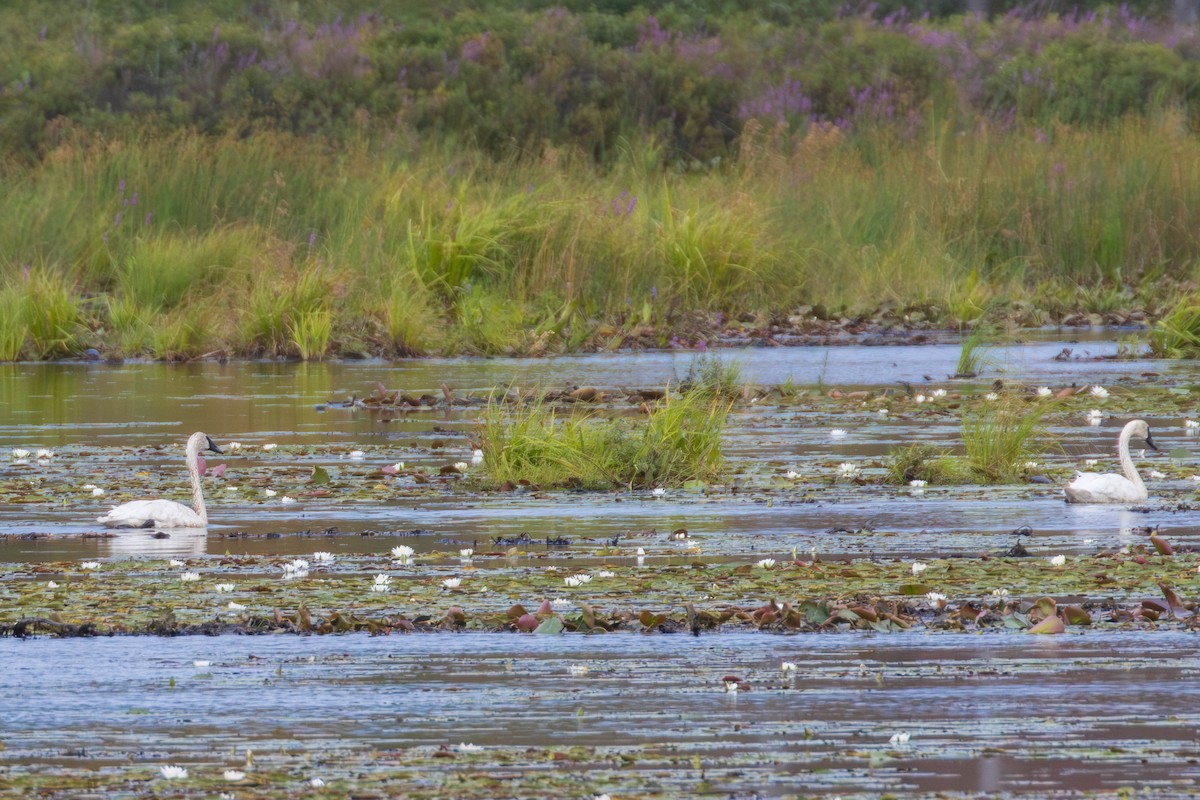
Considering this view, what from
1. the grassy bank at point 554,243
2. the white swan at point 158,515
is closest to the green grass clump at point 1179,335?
the grassy bank at point 554,243

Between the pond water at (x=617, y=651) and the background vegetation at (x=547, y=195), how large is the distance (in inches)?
192

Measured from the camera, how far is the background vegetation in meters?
22.2

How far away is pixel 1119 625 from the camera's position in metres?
7.74

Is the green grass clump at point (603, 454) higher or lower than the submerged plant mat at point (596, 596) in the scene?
lower

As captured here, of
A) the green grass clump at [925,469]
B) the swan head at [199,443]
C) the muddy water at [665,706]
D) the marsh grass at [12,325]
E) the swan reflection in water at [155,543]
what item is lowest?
the marsh grass at [12,325]

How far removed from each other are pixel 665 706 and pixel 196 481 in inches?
183

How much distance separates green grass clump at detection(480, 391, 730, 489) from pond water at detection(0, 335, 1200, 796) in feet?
0.79

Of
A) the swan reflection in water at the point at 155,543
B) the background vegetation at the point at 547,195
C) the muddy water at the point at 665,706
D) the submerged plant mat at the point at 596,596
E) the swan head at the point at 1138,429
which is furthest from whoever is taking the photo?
the background vegetation at the point at 547,195

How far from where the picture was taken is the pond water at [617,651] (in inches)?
235

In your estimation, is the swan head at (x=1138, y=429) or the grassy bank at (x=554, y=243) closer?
the swan head at (x=1138, y=429)

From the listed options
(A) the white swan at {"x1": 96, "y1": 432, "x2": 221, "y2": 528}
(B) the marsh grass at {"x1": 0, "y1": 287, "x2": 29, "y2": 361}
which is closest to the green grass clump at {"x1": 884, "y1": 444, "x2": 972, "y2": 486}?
(A) the white swan at {"x1": 96, "y1": 432, "x2": 221, "y2": 528}

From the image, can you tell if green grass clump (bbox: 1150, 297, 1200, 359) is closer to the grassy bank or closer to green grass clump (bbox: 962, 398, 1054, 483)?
the grassy bank

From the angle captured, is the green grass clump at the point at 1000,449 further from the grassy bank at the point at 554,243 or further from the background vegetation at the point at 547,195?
the grassy bank at the point at 554,243

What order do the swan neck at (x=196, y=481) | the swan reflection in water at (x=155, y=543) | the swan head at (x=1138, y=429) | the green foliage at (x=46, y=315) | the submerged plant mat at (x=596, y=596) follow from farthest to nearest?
the green foliage at (x=46, y=315)
the swan head at (x=1138, y=429)
the swan neck at (x=196, y=481)
the swan reflection in water at (x=155, y=543)
the submerged plant mat at (x=596, y=596)
